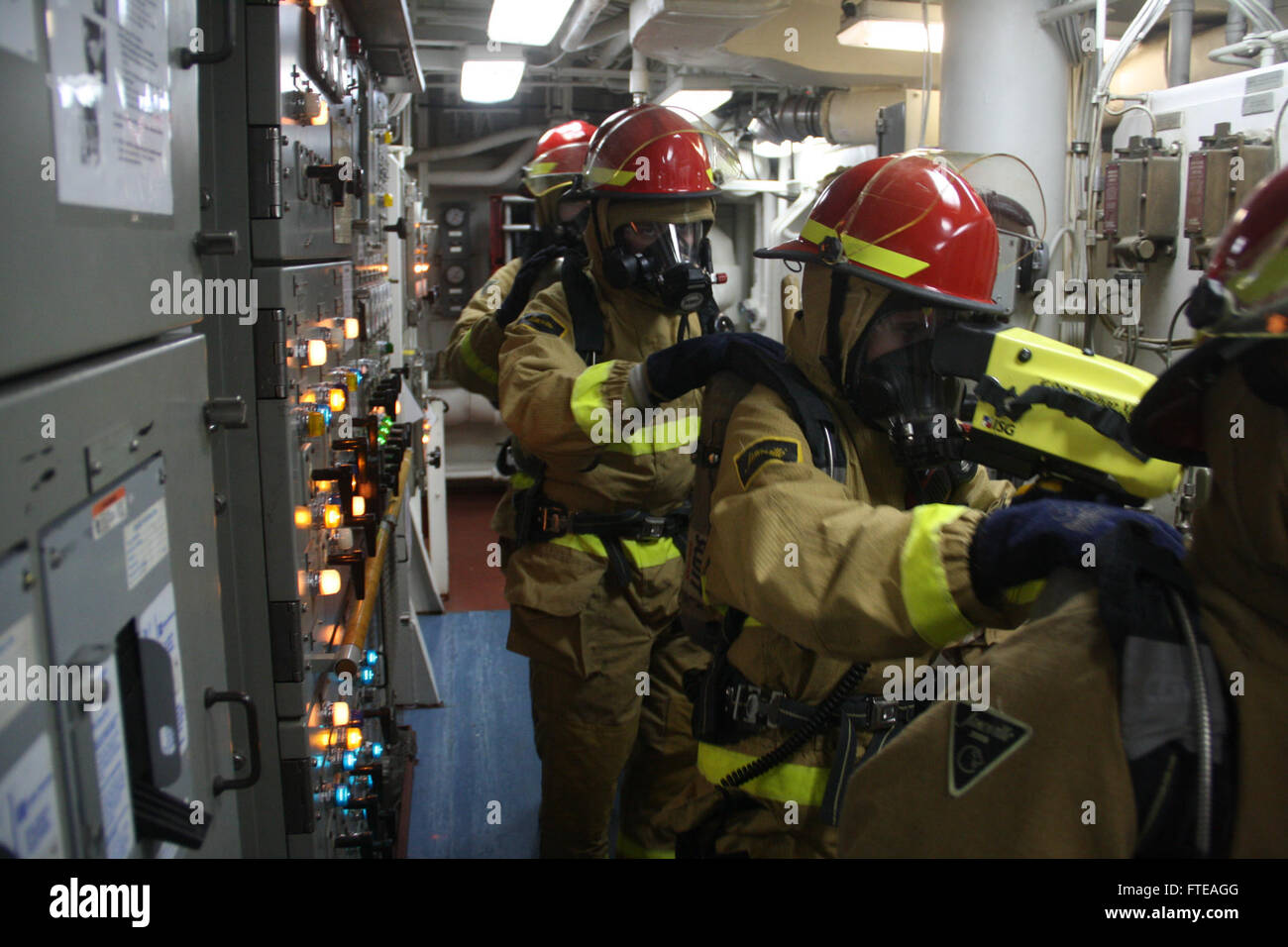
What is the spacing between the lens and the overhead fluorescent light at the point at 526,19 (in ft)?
15.1

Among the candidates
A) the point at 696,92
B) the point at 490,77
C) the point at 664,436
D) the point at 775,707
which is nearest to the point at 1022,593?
the point at 775,707

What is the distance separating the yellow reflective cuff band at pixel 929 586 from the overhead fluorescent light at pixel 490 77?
18.4 feet

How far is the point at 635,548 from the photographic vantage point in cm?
338

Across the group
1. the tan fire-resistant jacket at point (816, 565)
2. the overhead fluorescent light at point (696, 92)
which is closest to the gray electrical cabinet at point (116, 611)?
the tan fire-resistant jacket at point (816, 565)

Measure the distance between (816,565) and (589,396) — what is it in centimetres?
122

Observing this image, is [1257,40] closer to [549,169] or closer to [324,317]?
[549,169]

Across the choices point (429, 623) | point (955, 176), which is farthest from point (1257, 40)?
point (429, 623)

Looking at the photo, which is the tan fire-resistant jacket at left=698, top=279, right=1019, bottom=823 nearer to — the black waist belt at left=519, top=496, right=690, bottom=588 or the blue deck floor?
the black waist belt at left=519, top=496, right=690, bottom=588

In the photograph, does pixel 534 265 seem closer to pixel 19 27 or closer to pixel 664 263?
pixel 664 263

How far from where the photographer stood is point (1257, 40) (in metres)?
3.50

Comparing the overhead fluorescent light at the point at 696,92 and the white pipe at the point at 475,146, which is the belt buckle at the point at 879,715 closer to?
the overhead fluorescent light at the point at 696,92

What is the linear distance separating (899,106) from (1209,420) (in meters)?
3.57

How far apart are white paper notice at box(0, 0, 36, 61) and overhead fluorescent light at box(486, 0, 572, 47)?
157 inches

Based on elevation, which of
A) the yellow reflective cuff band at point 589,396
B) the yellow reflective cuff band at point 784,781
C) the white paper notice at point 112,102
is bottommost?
the yellow reflective cuff band at point 784,781
